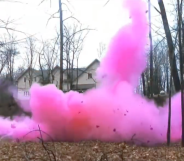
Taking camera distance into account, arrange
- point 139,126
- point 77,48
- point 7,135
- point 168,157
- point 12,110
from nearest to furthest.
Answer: point 168,157, point 139,126, point 7,135, point 12,110, point 77,48

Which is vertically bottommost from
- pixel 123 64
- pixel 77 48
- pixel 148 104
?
pixel 148 104

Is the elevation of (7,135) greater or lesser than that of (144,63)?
lesser

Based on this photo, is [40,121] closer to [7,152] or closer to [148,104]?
[7,152]

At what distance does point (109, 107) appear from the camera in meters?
14.7

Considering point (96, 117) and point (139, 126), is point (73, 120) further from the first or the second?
point (139, 126)

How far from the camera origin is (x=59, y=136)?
1499 cm

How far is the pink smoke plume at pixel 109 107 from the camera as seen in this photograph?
1452 cm

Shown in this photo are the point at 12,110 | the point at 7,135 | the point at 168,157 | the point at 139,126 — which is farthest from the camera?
the point at 12,110

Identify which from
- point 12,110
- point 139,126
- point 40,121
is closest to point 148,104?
point 139,126

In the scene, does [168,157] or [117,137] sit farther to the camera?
[117,137]

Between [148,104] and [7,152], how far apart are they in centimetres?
686

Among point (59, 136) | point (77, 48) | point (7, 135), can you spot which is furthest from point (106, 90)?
point (77, 48)

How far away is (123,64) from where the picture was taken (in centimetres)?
1490

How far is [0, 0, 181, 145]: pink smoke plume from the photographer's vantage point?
1452 cm
